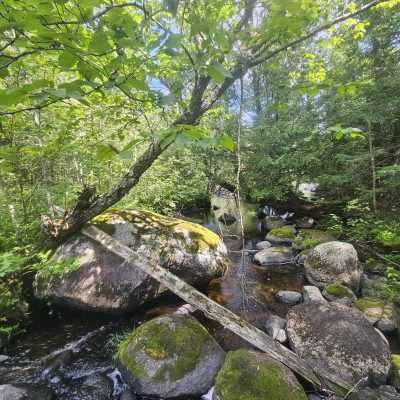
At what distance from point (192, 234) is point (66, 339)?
2583 mm

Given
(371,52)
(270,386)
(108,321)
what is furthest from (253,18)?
(371,52)

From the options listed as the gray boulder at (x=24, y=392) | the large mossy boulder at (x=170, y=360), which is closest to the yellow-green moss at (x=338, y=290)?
the large mossy boulder at (x=170, y=360)

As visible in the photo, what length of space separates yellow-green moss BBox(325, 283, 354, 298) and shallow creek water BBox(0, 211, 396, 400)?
0.64 m

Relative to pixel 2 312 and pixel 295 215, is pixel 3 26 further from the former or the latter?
pixel 295 215

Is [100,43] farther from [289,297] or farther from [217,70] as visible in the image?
[289,297]

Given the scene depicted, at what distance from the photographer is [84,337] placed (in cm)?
326

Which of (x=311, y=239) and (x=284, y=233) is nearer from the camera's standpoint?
(x=311, y=239)

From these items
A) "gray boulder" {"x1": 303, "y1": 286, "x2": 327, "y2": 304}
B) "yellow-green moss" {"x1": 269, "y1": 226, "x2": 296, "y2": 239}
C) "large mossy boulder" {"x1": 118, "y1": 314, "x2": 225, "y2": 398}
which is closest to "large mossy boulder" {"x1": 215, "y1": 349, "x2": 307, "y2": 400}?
"large mossy boulder" {"x1": 118, "y1": 314, "x2": 225, "y2": 398}

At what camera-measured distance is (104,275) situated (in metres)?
3.60

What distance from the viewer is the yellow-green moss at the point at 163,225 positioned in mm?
4473

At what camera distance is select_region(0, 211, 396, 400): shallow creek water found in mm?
2641

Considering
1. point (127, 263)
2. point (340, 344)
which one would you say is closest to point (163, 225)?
point (127, 263)

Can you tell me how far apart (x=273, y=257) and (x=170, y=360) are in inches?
154

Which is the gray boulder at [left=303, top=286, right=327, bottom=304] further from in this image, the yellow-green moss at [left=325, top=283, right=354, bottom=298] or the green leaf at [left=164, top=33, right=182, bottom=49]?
the green leaf at [left=164, top=33, right=182, bottom=49]
